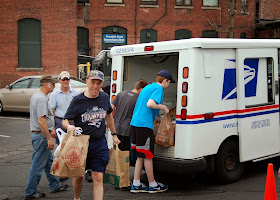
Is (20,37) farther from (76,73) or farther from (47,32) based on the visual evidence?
(76,73)

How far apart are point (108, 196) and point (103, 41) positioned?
25.5 meters

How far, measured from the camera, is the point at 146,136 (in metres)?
6.47

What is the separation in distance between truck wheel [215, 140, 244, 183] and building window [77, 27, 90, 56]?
82.2 ft

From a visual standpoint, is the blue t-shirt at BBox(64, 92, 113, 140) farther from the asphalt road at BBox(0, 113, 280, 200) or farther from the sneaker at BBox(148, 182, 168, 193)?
the sneaker at BBox(148, 182, 168, 193)

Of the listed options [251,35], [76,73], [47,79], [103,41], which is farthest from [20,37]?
[47,79]

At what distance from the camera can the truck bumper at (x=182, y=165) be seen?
6.28 m

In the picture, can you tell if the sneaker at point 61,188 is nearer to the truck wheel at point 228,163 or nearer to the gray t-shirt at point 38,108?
the gray t-shirt at point 38,108

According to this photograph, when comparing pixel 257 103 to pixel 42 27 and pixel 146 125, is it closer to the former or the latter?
pixel 146 125

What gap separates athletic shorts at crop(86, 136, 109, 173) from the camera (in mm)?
5203

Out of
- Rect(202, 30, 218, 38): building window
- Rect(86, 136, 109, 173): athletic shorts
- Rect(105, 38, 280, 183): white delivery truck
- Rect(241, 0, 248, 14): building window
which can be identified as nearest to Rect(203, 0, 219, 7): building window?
Rect(202, 30, 218, 38): building window

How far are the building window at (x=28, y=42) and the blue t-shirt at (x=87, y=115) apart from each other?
21.1 metres

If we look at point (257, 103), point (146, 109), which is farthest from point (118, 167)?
point (257, 103)

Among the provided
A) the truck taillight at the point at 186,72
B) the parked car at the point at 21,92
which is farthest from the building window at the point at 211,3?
the truck taillight at the point at 186,72

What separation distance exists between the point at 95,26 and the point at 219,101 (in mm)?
25314
